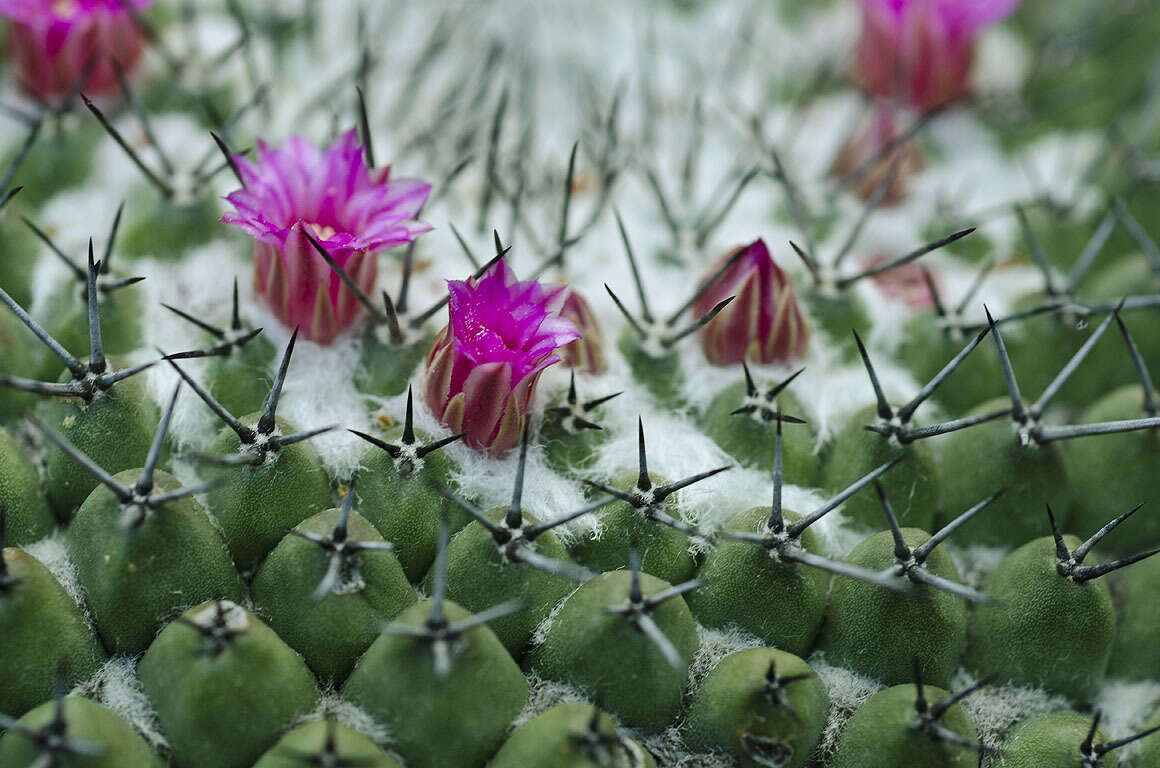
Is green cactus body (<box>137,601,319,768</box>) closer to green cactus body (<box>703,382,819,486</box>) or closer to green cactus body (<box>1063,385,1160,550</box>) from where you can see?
green cactus body (<box>703,382,819,486</box>)

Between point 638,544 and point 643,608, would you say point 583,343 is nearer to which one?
point 638,544

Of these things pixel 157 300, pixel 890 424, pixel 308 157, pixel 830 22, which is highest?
pixel 830 22

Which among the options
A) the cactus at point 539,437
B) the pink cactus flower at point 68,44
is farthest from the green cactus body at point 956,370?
the pink cactus flower at point 68,44

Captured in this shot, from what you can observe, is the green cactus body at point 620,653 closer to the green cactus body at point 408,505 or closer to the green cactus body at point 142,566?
the green cactus body at point 408,505

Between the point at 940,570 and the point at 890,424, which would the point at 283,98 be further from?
the point at 940,570

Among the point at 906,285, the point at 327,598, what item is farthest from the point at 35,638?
the point at 906,285

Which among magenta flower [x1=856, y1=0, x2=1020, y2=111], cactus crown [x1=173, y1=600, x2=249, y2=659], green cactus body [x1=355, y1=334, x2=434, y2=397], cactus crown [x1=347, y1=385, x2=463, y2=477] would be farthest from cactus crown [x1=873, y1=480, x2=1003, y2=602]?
magenta flower [x1=856, y1=0, x2=1020, y2=111]

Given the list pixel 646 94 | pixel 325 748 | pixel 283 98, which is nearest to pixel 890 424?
pixel 325 748
